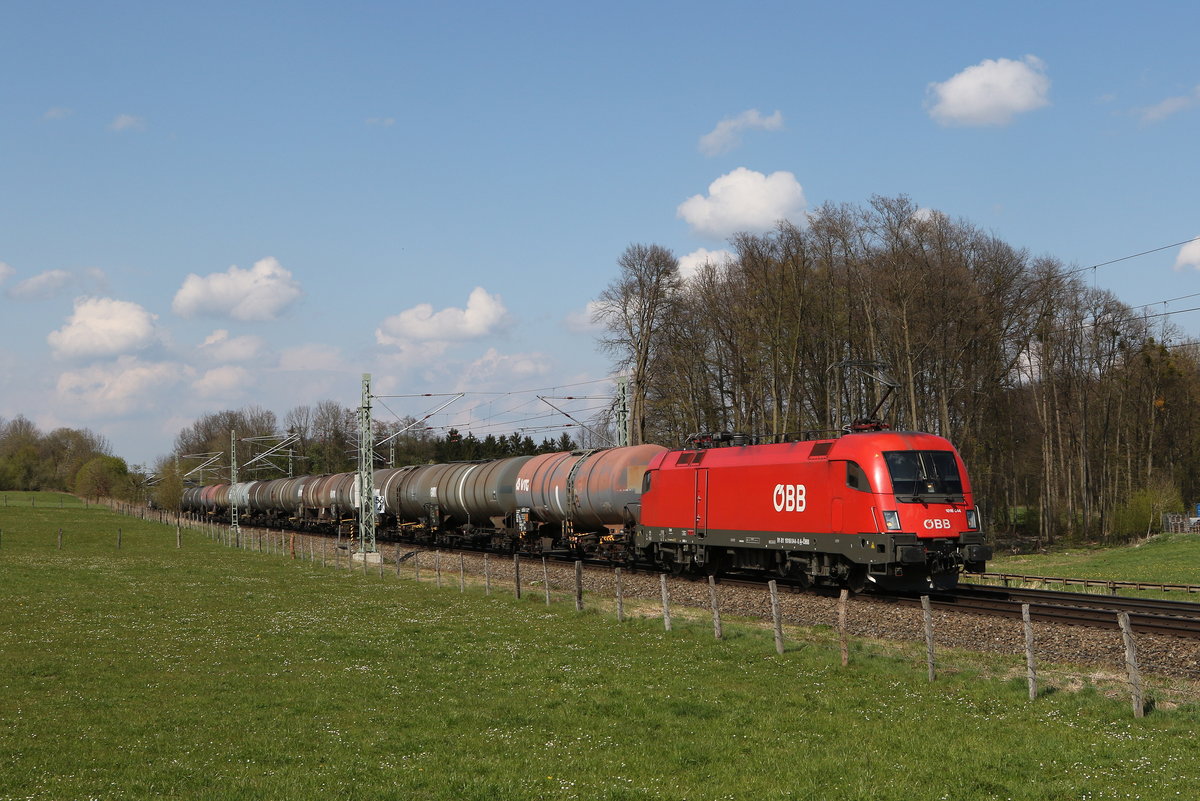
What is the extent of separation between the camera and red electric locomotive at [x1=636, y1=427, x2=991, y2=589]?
2316 cm

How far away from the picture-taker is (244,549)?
56156 mm

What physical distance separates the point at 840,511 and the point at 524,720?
1251 cm

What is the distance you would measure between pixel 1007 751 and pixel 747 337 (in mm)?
46741

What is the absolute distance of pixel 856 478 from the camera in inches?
941

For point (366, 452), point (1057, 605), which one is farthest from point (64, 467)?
point (1057, 605)

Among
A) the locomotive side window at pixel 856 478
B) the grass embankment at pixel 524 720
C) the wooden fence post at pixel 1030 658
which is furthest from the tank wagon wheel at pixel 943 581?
the wooden fence post at pixel 1030 658

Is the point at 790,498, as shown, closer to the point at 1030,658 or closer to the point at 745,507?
the point at 745,507

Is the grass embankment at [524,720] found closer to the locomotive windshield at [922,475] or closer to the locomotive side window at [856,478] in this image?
the locomotive side window at [856,478]

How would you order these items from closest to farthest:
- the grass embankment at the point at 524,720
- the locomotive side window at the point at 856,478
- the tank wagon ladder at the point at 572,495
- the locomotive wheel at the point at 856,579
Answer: the grass embankment at the point at 524,720
the locomotive side window at the point at 856,478
the locomotive wheel at the point at 856,579
the tank wagon ladder at the point at 572,495

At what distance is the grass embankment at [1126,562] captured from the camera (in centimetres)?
3688

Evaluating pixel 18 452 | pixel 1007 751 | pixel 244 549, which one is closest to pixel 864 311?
pixel 244 549

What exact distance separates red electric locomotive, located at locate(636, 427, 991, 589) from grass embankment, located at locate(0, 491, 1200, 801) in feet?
14.3

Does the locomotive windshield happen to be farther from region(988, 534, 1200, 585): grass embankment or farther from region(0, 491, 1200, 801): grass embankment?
region(988, 534, 1200, 585): grass embankment

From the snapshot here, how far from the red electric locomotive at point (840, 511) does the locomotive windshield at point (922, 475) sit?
2cm
